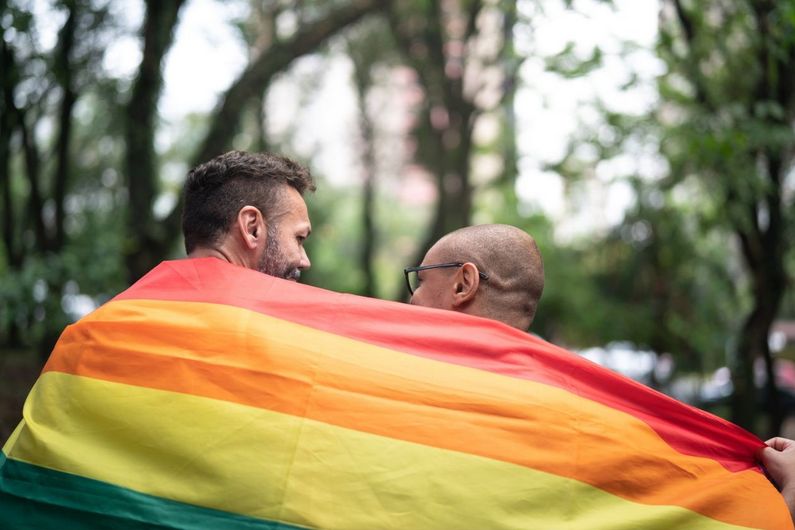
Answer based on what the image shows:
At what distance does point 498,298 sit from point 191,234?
1.04m

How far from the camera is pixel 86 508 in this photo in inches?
107

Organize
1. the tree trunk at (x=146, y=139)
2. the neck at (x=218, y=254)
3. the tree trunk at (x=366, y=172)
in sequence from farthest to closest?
the tree trunk at (x=366, y=172) → the tree trunk at (x=146, y=139) → the neck at (x=218, y=254)

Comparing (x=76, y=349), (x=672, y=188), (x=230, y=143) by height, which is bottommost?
(x=672, y=188)

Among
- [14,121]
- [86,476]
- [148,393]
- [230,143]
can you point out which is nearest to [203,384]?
[148,393]

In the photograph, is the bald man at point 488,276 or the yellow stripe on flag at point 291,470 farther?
the bald man at point 488,276

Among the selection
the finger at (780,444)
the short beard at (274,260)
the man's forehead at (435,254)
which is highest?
the short beard at (274,260)

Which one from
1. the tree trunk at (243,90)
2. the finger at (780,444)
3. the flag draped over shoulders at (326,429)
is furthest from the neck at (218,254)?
the tree trunk at (243,90)

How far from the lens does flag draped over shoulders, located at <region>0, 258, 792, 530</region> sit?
8.71 ft

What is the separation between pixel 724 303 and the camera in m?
13.1

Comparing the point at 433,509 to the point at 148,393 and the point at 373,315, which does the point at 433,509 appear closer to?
the point at 373,315

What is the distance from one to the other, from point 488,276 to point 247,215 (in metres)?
0.83

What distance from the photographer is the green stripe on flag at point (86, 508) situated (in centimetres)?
264

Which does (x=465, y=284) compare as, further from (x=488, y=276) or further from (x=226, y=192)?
(x=226, y=192)

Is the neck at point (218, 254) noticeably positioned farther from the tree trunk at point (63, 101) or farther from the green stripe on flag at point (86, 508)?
the tree trunk at point (63, 101)
